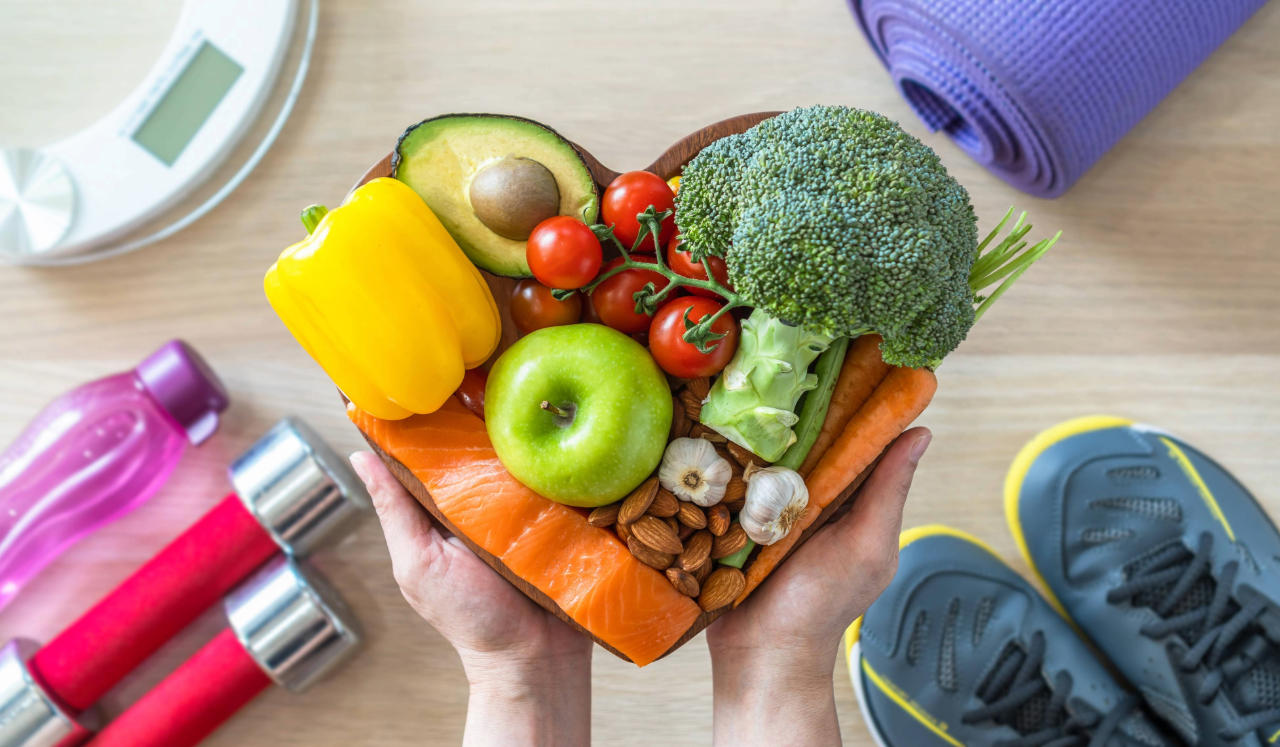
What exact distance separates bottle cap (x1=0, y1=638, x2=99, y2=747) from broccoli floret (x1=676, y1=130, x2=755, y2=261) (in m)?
1.16

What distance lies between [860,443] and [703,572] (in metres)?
0.24

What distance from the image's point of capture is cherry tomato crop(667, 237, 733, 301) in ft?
3.12

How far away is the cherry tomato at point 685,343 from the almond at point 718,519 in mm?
157

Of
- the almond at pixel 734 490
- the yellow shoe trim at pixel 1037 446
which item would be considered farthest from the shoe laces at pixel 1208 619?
the almond at pixel 734 490

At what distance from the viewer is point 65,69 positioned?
1.30 metres

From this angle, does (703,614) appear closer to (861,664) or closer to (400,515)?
(400,515)

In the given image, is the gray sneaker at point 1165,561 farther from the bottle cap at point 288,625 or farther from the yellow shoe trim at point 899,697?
the bottle cap at point 288,625

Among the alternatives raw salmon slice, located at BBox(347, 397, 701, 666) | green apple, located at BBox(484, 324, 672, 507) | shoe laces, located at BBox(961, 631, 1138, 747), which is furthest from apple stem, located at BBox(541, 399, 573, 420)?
shoe laces, located at BBox(961, 631, 1138, 747)

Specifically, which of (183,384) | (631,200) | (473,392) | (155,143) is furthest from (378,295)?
(155,143)

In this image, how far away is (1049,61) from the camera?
108cm

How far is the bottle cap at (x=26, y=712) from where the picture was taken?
1.21 metres

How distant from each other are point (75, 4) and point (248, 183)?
40 cm

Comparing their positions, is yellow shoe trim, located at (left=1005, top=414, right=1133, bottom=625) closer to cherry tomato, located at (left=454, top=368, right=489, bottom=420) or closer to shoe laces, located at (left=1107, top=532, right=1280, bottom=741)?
shoe laces, located at (left=1107, top=532, right=1280, bottom=741)

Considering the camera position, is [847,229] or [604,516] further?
[604,516]
